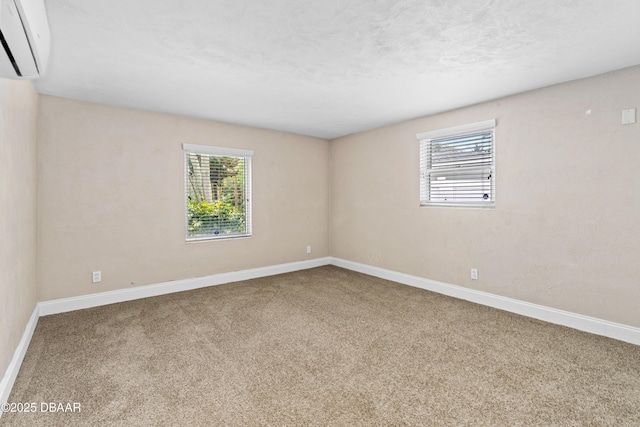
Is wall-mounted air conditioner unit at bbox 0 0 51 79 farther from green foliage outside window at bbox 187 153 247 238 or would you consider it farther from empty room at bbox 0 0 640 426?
green foliage outside window at bbox 187 153 247 238

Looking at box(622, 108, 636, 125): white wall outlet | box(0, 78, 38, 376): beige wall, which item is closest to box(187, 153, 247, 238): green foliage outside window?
box(0, 78, 38, 376): beige wall

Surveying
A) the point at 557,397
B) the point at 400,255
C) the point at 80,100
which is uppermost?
the point at 80,100

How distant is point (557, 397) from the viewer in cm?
187

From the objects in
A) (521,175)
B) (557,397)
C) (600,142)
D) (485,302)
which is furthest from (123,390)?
(600,142)

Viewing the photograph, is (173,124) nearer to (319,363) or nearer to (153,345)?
(153,345)

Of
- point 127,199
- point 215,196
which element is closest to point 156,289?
point 127,199

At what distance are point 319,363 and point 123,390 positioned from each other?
129cm

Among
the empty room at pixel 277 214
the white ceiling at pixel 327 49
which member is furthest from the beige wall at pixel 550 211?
the white ceiling at pixel 327 49

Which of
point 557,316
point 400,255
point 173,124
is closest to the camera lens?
point 557,316

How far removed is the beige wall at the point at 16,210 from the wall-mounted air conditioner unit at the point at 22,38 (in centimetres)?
56

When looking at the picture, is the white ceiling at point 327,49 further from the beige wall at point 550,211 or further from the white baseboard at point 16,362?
the white baseboard at point 16,362

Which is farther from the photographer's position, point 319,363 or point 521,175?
point 521,175

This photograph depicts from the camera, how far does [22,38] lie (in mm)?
1368

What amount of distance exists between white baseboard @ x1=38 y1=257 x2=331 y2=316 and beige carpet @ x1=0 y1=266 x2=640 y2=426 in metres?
0.18
